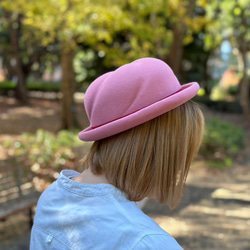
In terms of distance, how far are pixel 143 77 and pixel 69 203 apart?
45 cm

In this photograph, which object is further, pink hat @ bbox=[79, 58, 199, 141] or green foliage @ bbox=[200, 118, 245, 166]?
green foliage @ bbox=[200, 118, 245, 166]

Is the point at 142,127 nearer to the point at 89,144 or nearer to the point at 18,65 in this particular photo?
the point at 89,144

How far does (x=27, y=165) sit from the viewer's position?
495 centimetres

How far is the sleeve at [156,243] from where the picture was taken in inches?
36.0

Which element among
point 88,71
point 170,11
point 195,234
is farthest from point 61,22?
point 88,71

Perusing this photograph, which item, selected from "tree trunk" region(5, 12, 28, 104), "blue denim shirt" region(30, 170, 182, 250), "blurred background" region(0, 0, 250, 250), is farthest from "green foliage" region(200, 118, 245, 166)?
"tree trunk" region(5, 12, 28, 104)

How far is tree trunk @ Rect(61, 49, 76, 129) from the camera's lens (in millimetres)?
10656

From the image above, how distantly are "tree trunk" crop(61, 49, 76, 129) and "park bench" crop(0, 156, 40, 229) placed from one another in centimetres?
616

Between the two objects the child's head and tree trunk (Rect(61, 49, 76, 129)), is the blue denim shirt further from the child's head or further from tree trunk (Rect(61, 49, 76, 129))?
tree trunk (Rect(61, 49, 76, 129))

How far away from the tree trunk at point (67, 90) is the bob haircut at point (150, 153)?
9.56m

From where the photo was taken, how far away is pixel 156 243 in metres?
0.92

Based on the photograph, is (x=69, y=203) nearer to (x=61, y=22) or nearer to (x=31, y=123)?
(x=61, y=22)

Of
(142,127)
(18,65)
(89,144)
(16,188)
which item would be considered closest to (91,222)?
(142,127)

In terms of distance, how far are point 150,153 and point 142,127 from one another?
0.08m
